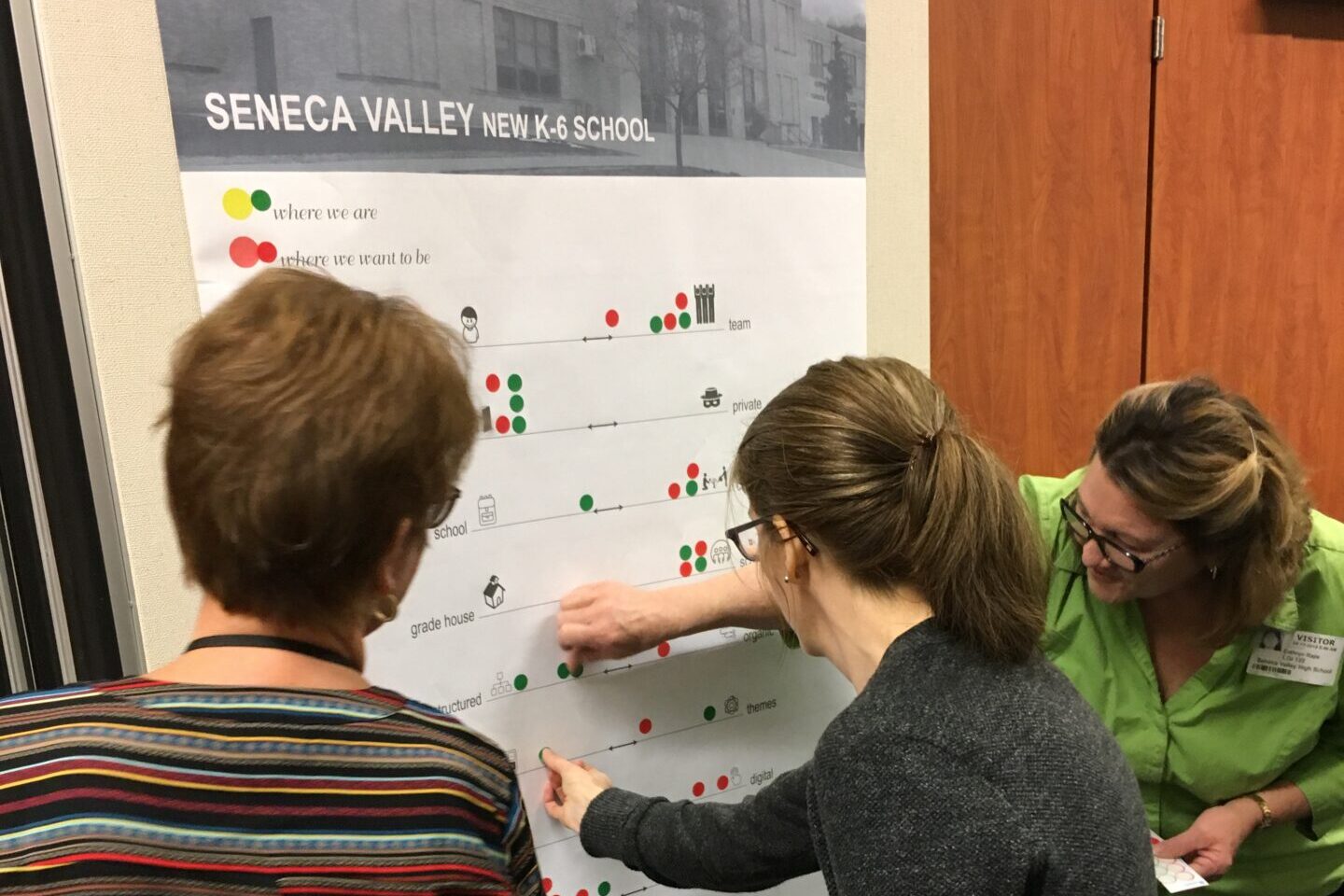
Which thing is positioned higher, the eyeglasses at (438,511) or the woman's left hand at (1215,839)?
the eyeglasses at (438,511)

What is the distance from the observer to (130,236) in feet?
2.71

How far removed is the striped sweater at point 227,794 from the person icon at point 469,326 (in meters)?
0.47

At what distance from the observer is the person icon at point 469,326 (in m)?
0.98

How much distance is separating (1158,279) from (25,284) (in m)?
1.71

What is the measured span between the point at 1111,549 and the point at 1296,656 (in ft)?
1.08

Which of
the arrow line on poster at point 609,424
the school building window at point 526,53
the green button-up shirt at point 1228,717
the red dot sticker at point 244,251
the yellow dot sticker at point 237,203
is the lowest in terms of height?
the green button-up shirt at point 1228,717

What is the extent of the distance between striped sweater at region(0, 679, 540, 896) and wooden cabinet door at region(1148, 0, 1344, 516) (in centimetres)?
161

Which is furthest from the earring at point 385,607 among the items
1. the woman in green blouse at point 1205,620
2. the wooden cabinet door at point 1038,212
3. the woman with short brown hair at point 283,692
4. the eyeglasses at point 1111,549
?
the wooden cabinet door at point 1038,212

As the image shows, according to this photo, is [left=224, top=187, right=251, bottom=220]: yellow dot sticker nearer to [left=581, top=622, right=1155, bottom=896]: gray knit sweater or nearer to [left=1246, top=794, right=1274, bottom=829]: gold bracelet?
[left=581, top=622, right=1155, bottom=896]: gray knit sweater

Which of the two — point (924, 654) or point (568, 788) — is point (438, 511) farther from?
point (568, 788)

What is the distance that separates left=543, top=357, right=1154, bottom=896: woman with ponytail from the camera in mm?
788

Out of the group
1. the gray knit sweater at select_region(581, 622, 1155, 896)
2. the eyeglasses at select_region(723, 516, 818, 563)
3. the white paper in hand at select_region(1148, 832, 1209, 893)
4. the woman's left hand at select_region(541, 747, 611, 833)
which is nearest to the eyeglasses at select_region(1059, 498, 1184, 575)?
the white paper in hand at select_region(1148, 832, 1209, 893)

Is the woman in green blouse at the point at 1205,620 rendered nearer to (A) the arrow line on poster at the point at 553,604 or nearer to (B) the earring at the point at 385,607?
(A) the arrow line on poster at the point at 553,604

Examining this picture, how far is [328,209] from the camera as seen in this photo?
0.90 m
